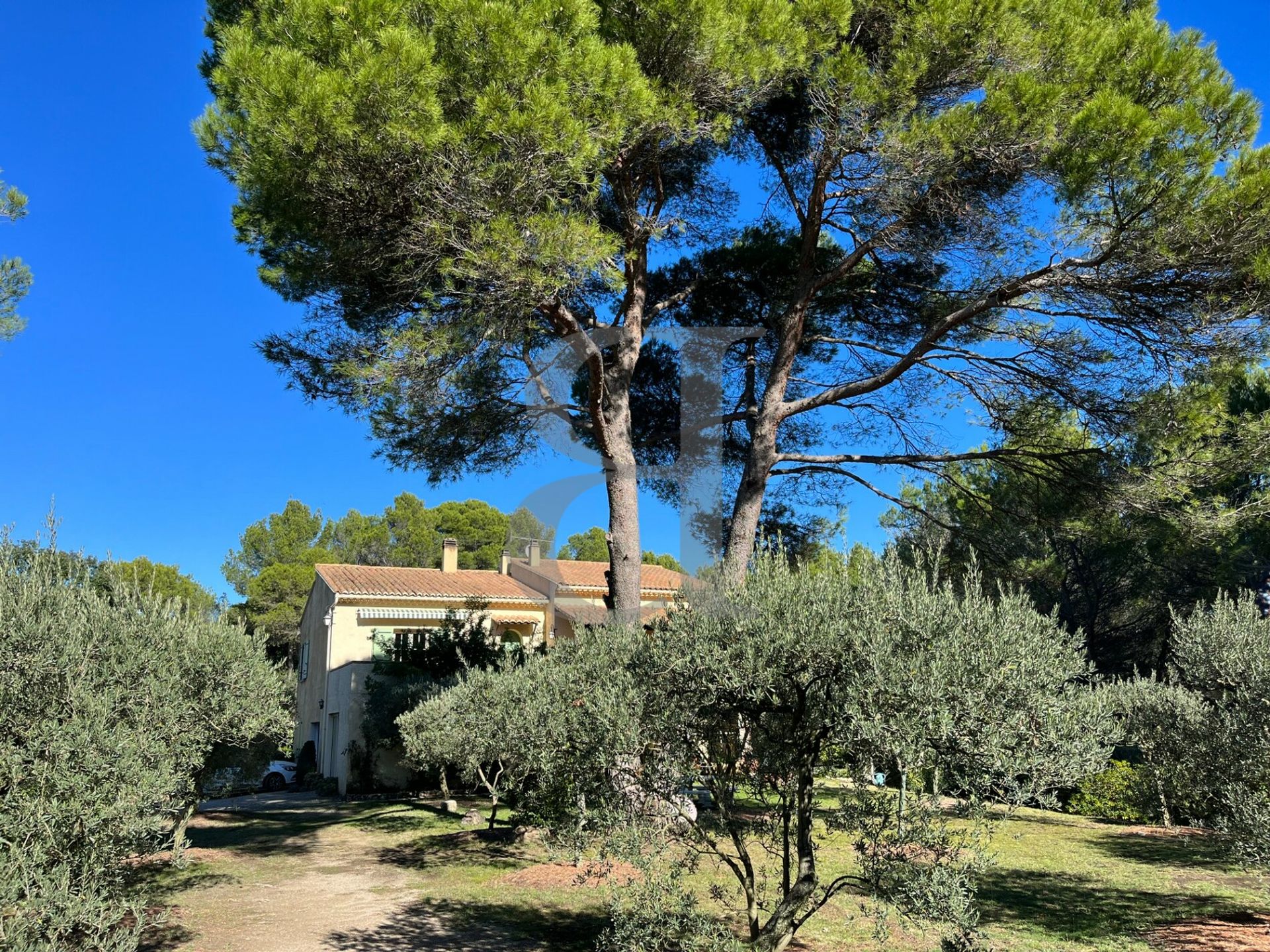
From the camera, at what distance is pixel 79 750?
18.6 ft

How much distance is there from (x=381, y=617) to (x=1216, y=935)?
2140 cm

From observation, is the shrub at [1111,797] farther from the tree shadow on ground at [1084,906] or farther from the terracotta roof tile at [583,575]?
the terracotta roof tile at [583,575]

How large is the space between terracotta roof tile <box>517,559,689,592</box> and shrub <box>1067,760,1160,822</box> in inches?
516

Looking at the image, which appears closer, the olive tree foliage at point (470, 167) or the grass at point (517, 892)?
the grass at point (517, 892)

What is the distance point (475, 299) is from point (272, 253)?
12.3 ft

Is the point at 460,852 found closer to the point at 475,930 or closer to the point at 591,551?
the point at 475,930

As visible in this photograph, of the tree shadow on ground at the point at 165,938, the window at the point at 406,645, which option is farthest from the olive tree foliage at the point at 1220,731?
the window at the point at 406,645

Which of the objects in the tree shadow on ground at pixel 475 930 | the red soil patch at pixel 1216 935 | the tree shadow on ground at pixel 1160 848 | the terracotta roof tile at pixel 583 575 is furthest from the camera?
the terracotta roof tile at pixel 583 575

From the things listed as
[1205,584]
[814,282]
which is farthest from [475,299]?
[1205,584]

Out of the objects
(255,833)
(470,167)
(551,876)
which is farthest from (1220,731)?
(255,833)

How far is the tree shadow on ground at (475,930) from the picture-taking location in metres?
7.98

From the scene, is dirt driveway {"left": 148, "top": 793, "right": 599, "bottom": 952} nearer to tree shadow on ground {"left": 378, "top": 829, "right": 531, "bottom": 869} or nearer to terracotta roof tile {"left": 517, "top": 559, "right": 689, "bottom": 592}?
tree shadow on ground {"left": 378, "top": 829, "right": 531, "bottom": 869}

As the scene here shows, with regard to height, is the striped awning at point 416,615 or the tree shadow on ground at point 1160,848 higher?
the striped awning at point 416,615

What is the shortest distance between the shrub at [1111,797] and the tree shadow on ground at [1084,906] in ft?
22.2
